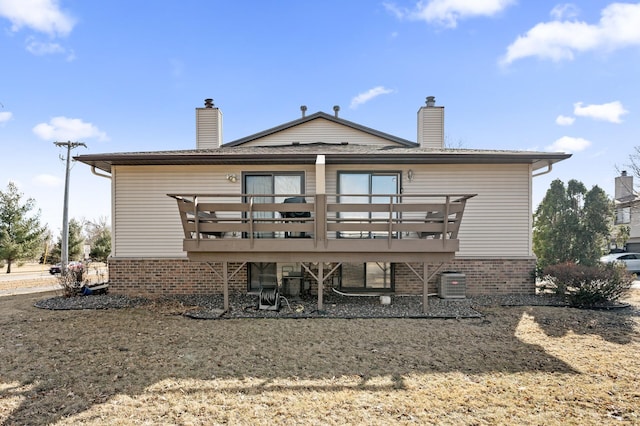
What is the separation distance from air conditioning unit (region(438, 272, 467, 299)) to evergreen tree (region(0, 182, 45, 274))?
24.4m

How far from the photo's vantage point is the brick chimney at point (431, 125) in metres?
10.2

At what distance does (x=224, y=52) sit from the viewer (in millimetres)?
12008

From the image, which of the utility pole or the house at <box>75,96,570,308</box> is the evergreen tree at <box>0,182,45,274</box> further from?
the house at <box>75,96,570,308</box>

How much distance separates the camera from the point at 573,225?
902cm

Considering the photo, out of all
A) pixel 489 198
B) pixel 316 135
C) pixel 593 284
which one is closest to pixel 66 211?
pixel 316 135

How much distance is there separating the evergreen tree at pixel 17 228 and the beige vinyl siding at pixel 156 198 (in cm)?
1754

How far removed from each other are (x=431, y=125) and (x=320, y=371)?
8.74m

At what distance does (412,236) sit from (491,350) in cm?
363

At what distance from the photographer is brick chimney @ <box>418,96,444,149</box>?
33.5 feet

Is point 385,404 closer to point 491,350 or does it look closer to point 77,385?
point 491,350

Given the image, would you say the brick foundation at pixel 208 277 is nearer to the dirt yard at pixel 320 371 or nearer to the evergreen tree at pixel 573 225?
the evergreen tree at pixel 573 225

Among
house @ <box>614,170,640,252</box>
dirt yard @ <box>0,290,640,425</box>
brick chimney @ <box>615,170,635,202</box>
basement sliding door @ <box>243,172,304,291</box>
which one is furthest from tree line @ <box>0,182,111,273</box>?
house @ <box>614,170,640,252</box>

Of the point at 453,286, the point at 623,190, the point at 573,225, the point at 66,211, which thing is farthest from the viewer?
the point at 623,190

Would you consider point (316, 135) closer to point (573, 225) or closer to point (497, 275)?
point (497, 275)
